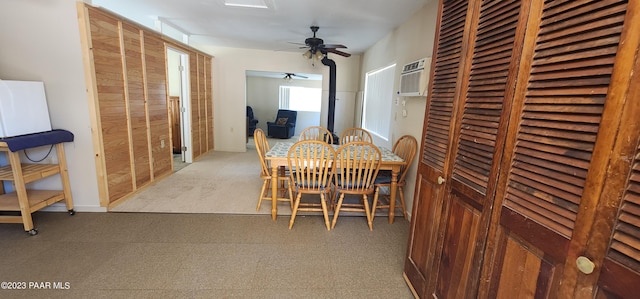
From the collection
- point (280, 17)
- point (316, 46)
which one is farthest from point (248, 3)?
point (316, 46)

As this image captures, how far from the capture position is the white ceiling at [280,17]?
9.48 ft

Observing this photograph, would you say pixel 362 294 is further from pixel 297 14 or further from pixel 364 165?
pixel 297 14

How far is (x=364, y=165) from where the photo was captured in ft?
8.49

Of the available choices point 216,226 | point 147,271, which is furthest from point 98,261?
point 216,226

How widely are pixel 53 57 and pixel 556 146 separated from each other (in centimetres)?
362

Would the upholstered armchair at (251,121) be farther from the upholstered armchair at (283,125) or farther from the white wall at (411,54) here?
the white wall at (411,54)

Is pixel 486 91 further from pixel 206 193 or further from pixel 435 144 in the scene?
pixel 206 193

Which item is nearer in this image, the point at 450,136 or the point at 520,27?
the point at 520,27

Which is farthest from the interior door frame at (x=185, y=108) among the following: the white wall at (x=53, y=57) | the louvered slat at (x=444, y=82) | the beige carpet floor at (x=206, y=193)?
the louvered slat at (x=444, y=82)

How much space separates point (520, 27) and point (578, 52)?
248mm

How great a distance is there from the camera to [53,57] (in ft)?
7.67

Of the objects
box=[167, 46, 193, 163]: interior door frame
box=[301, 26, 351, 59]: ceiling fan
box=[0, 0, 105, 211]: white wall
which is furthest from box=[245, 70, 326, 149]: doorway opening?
box=[0, 0, 105, 211]: white wall

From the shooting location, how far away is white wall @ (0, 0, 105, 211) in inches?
88.7

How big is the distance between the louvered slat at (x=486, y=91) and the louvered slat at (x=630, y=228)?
42 cm
